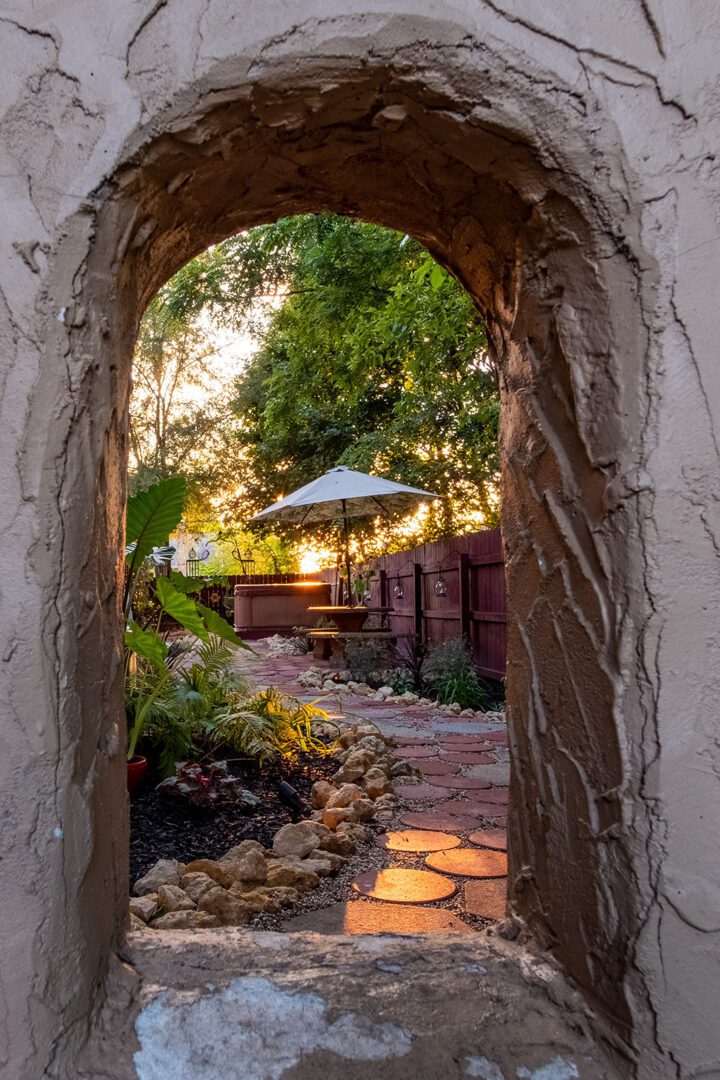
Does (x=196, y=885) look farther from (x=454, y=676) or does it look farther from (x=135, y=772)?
(x=454, y=676)

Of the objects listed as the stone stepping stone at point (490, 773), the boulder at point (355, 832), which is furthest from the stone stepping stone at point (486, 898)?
the stone stepping stone at point (490, 773)

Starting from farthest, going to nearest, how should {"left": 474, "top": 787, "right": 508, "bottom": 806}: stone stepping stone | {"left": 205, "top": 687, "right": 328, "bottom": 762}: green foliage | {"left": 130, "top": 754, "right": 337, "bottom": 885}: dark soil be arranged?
1. {"left": 205, "top": 687, "right": 328, "bottom": 762}: green foliage
2. {"left": 474, "top": 787, "right": 508, "bottom": 806}: stone stepping stone
3. {"left": 130, "top": 754, "right": 337, "bottom": 885}: dark soil

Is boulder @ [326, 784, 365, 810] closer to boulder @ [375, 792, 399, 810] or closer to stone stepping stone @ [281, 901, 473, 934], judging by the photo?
boulder @ [375, 792, 399, 810]

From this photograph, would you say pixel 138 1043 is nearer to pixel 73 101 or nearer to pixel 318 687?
pixel 73 101

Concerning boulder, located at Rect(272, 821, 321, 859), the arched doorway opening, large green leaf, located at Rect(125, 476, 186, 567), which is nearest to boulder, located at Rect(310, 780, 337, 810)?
boulder, located at Rect(272, 821, 321, 859)

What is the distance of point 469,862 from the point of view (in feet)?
8.93

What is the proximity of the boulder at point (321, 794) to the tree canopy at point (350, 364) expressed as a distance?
2.80 m

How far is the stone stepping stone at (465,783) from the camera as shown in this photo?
146 inches

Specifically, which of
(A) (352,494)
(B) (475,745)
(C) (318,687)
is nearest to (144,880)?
(B) (475,745)

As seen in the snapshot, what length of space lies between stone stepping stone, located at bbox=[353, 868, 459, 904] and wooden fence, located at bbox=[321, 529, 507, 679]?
3850 mm

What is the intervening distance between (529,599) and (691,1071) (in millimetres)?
884

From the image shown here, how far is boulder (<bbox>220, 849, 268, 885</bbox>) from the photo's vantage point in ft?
8.20

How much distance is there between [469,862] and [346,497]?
5.93 meters

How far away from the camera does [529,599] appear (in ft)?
5.44
